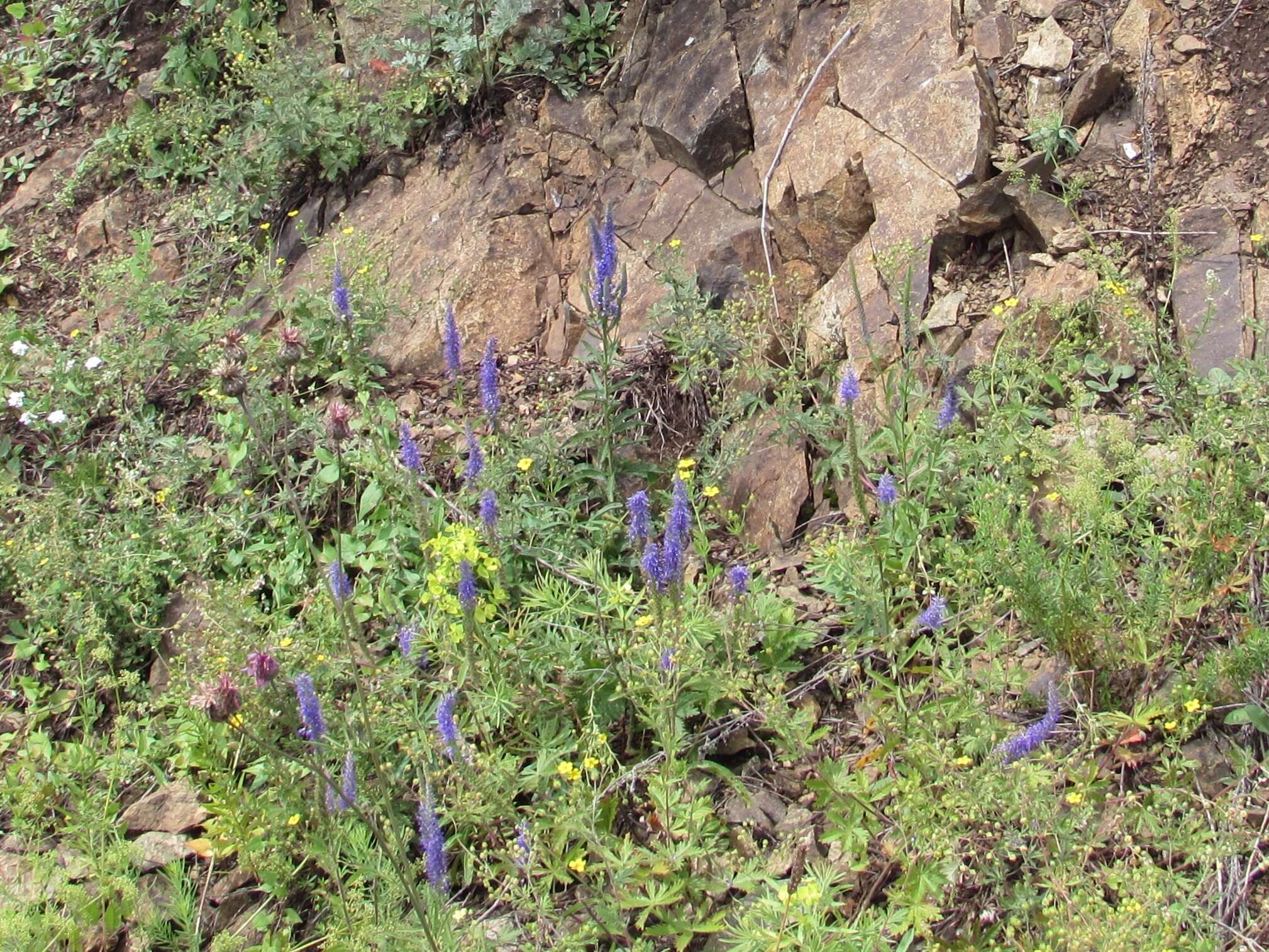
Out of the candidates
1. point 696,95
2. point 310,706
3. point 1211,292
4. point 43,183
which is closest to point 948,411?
point 1211,292

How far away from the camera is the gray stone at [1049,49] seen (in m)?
4.40

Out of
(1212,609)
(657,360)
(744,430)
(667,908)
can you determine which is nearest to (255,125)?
(657,360)

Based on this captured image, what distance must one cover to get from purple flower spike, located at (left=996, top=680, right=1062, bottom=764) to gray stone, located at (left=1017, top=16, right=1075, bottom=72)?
2773 mm

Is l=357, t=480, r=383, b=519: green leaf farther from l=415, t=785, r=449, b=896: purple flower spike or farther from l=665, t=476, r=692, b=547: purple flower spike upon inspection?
l=665, t=476, r=692, b=547: purple flower spike

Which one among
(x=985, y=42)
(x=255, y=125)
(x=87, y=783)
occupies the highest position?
(x=255, y=125)

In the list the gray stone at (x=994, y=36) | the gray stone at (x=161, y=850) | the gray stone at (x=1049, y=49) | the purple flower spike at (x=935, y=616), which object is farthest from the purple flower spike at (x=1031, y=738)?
the gray stone at (x=994, y=36)

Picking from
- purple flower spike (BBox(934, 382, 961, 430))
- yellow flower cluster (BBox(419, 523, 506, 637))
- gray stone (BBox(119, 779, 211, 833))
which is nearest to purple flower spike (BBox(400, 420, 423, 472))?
yellow flower cluster (BBox(419, 523, 506, 637))

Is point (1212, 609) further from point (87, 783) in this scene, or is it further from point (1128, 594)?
point (87, 783)

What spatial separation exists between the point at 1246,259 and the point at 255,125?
16.0 feet

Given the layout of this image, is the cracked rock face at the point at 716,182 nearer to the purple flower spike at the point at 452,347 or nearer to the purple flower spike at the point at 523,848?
the purple flower spike at the point at 452,347

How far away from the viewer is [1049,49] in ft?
A: 14.6

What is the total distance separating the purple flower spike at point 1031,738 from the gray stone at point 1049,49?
2773 mm

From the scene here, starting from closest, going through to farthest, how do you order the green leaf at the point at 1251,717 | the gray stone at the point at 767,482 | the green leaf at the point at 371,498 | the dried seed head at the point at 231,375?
the green leaf at the point at 1251,717, the dried seed head at the point at 231,375, the gray stone at the point at 767,482, the green leaf at the point at 371,498

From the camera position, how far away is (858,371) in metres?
4.29
